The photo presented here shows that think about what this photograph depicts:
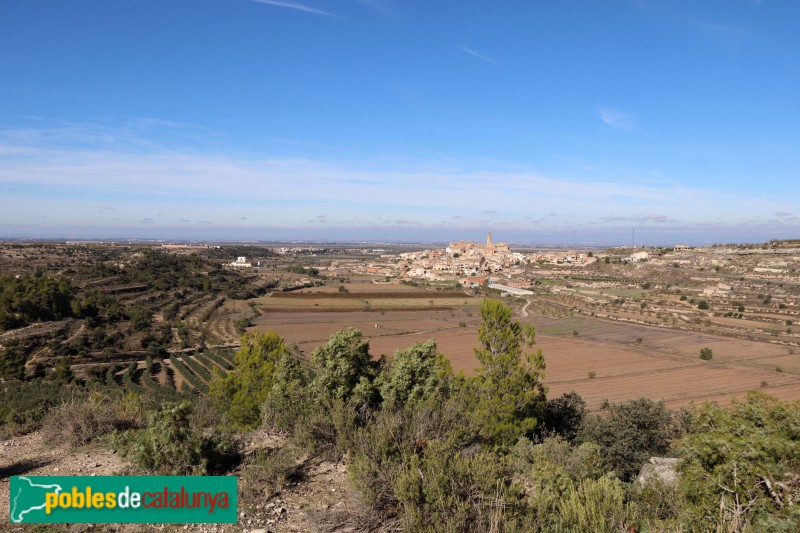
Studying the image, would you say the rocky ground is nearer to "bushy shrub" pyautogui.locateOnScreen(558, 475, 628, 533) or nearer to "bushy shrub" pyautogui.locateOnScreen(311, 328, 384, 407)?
"bushy shrub" pyautogui.locateOnScreen(558, 475, 628, 533)

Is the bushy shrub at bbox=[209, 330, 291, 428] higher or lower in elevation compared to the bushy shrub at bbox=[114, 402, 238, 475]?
lower

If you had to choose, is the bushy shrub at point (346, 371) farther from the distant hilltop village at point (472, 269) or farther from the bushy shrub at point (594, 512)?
the distant hilltop village at point (472, 269)

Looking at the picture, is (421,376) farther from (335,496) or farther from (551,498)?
(551,498)

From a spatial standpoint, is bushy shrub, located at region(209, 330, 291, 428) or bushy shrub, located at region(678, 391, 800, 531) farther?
bushy shrub, located at region(209, 330, 291, 428)

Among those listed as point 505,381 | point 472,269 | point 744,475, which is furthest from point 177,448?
point 472,269

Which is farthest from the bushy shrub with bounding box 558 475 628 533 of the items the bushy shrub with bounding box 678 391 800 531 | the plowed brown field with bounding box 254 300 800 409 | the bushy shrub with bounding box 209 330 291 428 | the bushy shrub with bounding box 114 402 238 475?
the plowed brown field with bounding box 254 300 800 409

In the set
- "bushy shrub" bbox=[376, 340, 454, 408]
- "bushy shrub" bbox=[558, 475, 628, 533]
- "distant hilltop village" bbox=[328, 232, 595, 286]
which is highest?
"bushy shrub" bbox=[558, 475, 628, 533]

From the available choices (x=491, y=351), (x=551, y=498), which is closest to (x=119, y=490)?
(x=551, y=498)

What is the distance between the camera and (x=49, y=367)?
32312 mm

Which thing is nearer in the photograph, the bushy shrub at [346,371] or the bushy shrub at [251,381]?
the bushy shrub at [346,371]

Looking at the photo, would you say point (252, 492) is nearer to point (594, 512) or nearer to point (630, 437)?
point (594, 512)

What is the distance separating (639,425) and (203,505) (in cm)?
1350

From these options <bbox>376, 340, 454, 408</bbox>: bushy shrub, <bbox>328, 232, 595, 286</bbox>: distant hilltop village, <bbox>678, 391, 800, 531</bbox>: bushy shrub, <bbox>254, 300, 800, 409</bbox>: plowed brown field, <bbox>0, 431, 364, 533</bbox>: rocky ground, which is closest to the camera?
<bbox>0, 431, 364, 533</bbox>: rocky ground

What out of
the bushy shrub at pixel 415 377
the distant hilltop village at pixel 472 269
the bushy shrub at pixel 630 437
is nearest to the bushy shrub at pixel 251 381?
the bushy shrub at pixel 415 377
